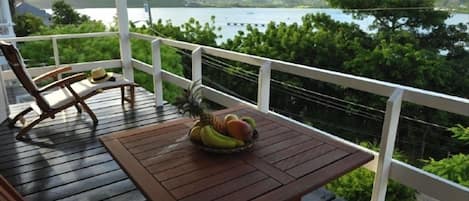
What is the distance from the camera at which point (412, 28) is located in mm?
13242

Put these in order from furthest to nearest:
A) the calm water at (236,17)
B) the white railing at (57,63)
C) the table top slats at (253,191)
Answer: the calm water at (236,17) < the white railing at (57,63) < the table top slats at (253,191)

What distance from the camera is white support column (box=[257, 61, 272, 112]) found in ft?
9.51

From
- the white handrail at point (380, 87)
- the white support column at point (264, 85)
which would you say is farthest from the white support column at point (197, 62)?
the white support column at point (264, 85)

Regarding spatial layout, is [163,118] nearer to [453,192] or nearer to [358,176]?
[358,176]

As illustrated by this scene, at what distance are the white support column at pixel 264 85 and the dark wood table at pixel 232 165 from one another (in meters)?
0.92

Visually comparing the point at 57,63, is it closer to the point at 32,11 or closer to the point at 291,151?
the point at 291,151

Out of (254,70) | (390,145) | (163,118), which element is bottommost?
(254,70)

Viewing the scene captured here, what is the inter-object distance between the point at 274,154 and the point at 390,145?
777 millimetres

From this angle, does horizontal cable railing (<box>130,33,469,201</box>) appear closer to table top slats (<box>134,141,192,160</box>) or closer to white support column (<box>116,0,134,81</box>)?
table top slats (<box>134,141,192,160</box>)

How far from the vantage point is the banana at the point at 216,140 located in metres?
1.65

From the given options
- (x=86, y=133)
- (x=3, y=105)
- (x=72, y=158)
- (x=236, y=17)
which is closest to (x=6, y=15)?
(x=3, y=105)

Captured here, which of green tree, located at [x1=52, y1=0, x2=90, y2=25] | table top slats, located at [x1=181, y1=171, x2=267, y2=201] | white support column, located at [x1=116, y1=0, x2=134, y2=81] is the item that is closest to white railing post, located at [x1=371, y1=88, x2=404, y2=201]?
table top slats, located at [x1=181, y1=171, x2=267, y2=201]

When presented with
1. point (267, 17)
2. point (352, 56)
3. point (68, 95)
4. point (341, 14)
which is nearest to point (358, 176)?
point (68, 95)

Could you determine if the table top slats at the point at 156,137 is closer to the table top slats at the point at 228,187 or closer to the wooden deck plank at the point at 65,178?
the table top slats at the point at 228,187
